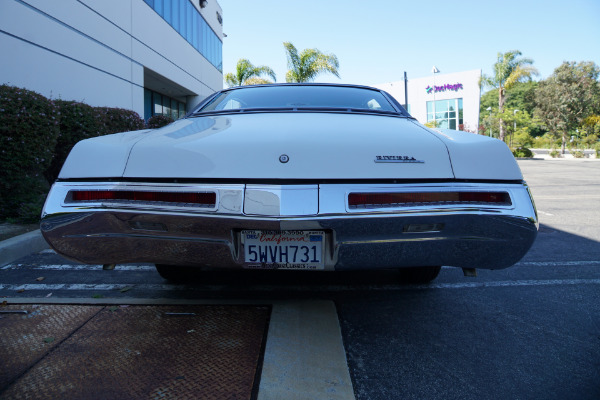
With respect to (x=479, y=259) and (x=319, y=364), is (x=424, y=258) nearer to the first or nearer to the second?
(x=479, y=259)

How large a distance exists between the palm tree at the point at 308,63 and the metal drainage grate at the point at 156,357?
19949 millimetres

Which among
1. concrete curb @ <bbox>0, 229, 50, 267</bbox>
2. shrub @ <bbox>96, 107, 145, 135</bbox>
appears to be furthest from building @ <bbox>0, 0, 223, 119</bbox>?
concrete curb @ <bbox>0, 229, 50, 267</bbox>

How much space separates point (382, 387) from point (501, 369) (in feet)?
2.04

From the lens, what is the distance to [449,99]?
46.2 meters

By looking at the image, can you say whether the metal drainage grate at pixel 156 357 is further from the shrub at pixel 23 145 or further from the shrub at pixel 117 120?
the shrub at pixel 117 120

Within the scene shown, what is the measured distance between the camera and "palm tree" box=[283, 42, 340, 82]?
69.5ft

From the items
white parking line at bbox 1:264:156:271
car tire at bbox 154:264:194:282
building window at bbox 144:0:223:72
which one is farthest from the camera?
building window at bbox 144:0:223:72

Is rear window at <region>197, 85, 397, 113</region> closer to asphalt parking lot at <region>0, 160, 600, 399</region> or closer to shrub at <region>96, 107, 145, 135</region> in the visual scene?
asphalt parking lot at <region>0, 160, 600, 399</region>

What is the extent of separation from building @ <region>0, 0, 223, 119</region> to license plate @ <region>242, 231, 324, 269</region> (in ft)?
25.9

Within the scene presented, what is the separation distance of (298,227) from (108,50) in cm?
1192

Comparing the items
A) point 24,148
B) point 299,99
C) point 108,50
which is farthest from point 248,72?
point 299,99

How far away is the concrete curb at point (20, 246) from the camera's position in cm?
374

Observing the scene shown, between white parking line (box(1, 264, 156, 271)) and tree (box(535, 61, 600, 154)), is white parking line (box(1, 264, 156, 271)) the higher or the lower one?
the lower one

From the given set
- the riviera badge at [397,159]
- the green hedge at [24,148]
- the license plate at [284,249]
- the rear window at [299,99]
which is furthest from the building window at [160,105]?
the riviera badge at [397,159]
